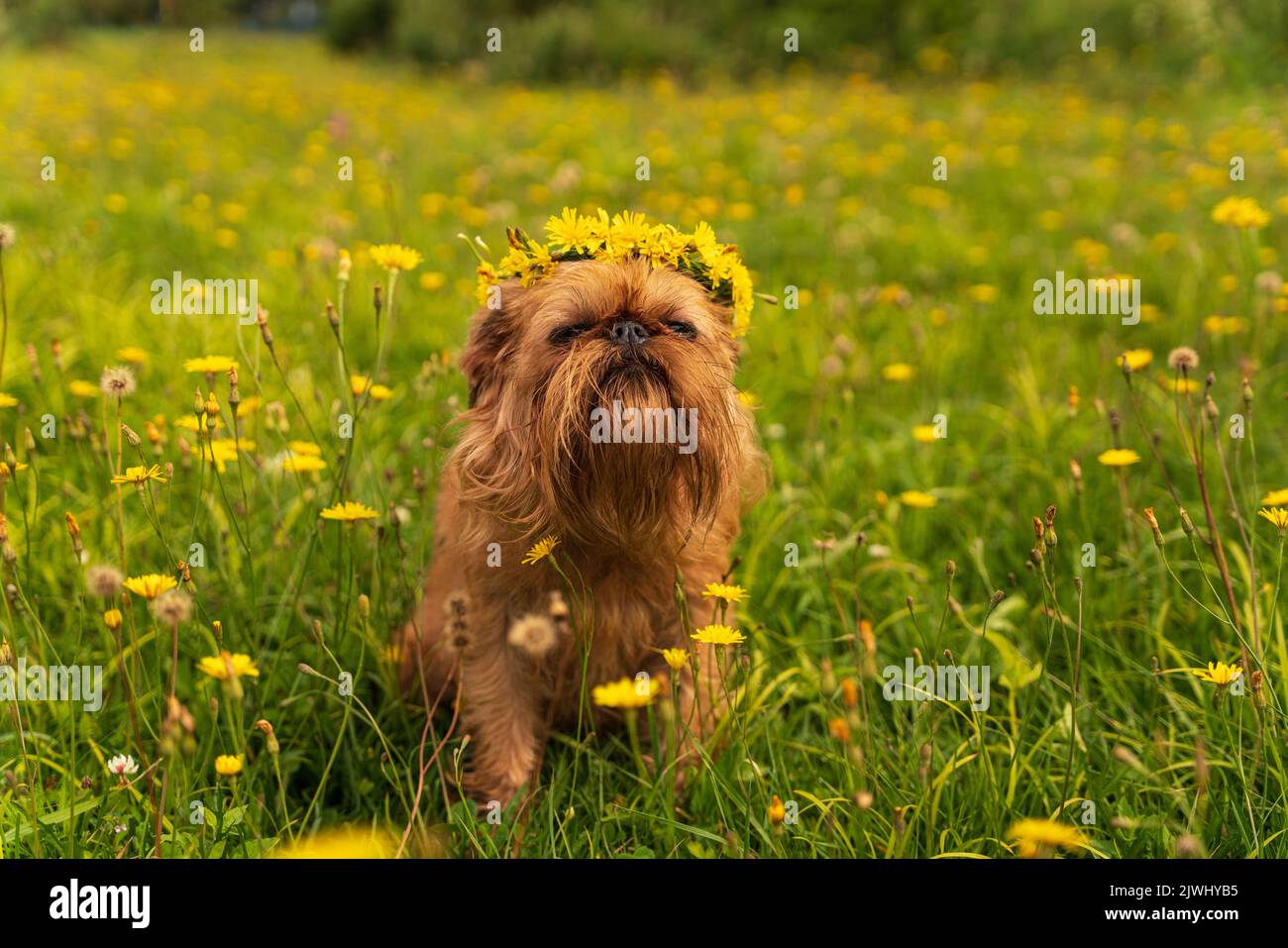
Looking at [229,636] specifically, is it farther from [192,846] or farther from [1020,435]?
[1020,435]

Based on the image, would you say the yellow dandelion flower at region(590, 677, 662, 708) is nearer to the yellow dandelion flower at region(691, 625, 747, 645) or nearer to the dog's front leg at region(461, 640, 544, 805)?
the yellow dandelion flower at region(691, 625, 747, 645)

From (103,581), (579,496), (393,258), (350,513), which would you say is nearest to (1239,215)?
(579,496)

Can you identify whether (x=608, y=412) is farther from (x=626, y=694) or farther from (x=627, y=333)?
(x=626, y=694)

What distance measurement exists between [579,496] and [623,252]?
1.77 ft

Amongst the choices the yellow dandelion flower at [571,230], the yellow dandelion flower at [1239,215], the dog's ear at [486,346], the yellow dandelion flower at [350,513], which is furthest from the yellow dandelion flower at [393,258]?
the yellow dandelion flower at [1239,215]

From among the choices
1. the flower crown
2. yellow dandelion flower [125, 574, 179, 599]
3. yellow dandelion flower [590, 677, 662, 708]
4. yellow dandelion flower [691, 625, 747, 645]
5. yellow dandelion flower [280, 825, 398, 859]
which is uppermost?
the flower crown

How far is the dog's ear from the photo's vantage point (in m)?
2.46

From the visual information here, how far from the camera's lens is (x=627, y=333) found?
7.24 feet

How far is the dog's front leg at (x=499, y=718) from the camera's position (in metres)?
2.61

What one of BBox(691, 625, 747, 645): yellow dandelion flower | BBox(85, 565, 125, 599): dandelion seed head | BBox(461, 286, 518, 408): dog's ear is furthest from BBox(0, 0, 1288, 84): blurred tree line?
BBox(85, 565, 125, 599): dandelion seed head

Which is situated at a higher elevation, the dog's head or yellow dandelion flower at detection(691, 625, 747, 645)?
the dog's head

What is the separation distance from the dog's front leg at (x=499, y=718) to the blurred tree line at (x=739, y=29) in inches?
436
